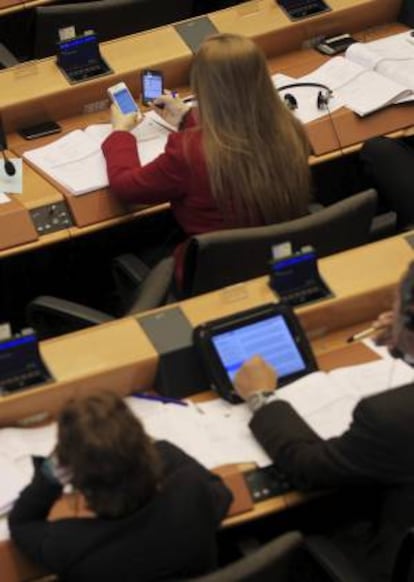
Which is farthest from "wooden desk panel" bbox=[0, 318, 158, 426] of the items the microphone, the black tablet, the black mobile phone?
the black mobile phone

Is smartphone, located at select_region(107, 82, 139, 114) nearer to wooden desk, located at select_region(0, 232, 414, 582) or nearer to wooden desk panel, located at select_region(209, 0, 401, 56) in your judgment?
wooden desk panel, located at select_region(209, 0, 401, 56)

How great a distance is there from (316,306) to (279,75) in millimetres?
1493

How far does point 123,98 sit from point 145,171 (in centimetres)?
59

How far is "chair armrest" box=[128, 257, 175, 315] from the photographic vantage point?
132 inches

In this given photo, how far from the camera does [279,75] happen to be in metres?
4.23

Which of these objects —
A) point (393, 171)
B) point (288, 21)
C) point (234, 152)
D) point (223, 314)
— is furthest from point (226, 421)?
point (288, 21)

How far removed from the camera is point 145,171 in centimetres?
353

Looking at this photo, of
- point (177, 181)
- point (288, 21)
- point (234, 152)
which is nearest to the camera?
point (234, 152)

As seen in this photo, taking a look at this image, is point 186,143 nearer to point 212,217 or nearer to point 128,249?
point 212,217

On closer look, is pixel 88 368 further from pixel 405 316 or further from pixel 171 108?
pixel 171 108

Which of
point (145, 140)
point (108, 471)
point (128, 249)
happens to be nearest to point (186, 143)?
point (145, 140)

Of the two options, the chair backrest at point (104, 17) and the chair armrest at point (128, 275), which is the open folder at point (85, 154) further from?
the chair backrest at point (104, 17)

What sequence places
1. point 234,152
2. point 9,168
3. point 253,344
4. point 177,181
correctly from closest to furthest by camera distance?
1. point 253,344
2. point 234,152
3. point 177,181
4. point 9,168

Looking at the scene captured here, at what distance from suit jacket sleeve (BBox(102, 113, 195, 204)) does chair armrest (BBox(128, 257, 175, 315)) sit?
21 centimetres
